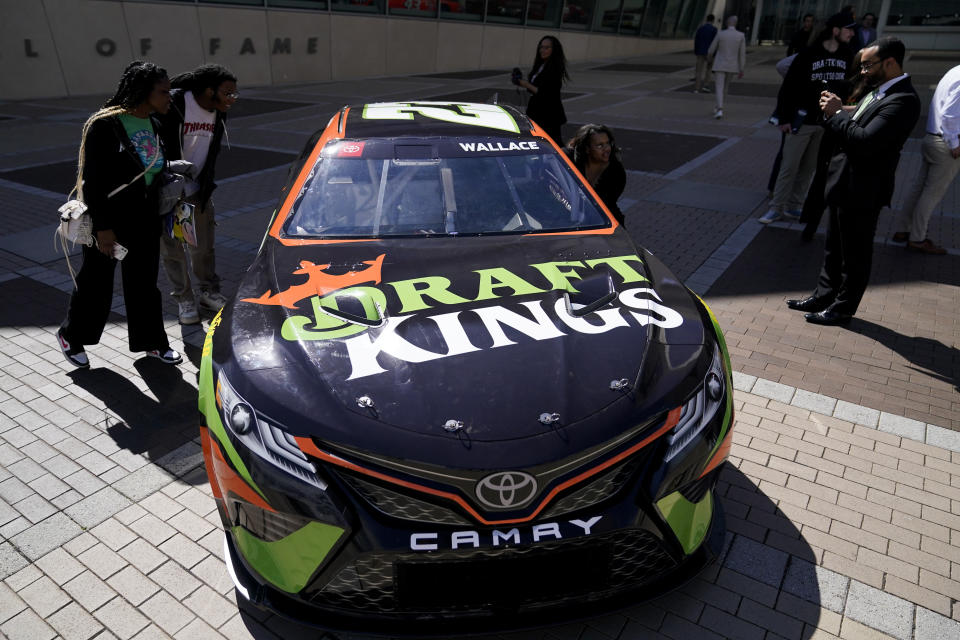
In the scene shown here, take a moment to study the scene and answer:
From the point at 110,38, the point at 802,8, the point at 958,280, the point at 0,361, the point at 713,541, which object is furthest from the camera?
the point at 802,8

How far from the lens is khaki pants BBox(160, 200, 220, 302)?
455cm

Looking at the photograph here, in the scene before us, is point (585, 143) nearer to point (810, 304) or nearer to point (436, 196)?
point (436, 196)

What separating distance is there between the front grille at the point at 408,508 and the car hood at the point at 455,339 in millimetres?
180

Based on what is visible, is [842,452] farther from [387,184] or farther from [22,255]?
[22,255]

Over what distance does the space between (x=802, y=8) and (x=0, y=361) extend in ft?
137

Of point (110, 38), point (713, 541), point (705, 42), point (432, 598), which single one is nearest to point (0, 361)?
point (432, 598)

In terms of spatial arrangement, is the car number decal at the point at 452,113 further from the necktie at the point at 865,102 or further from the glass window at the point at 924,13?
the glass window at the point at 924,13

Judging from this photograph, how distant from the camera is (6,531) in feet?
9.46

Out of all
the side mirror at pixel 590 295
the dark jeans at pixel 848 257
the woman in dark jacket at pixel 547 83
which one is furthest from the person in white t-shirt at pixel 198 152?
the dark jeans at pixel 848 257

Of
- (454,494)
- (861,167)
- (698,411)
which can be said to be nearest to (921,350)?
(861,167)

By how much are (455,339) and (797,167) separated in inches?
247

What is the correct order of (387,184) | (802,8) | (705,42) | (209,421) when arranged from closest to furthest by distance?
(209,421) < (387,184) < (705,42) < (802,8)

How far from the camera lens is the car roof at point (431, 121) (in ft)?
12.5

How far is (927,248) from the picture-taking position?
6.59 meters
